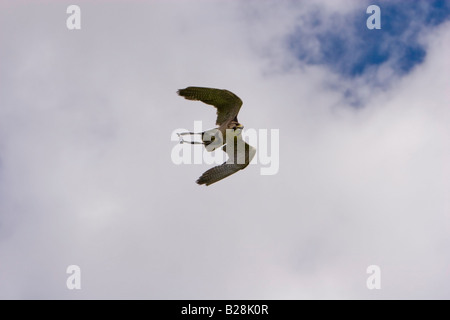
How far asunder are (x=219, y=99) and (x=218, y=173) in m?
2.08

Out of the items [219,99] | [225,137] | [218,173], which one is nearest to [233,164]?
[218,173]

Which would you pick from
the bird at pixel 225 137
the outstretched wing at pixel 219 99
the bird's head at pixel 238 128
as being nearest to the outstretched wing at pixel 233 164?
the bird at pixel 225 137

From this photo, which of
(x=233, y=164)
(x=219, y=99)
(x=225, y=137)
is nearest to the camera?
(x=219, y=99)

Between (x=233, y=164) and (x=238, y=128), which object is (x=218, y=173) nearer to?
(x=233, y=164)

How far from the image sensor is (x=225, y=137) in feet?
77.8

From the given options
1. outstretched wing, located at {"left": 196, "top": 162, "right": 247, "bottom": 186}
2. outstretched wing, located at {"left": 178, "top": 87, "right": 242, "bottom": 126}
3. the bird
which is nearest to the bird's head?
the bird

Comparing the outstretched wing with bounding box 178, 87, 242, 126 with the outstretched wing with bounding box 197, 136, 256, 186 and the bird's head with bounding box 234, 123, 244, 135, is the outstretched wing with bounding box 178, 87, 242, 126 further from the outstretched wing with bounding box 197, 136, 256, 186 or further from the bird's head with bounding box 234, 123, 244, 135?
the outstretched wing with bounding box 197, 136, 256, 186

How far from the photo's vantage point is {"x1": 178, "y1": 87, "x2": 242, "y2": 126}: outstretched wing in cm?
2281

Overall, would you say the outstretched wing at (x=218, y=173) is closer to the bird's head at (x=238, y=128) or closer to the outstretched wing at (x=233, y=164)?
the outstretched wing at (x=233, y=164)

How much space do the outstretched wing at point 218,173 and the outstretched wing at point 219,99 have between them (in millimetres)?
1225

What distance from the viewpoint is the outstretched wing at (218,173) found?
23656 millimetres
